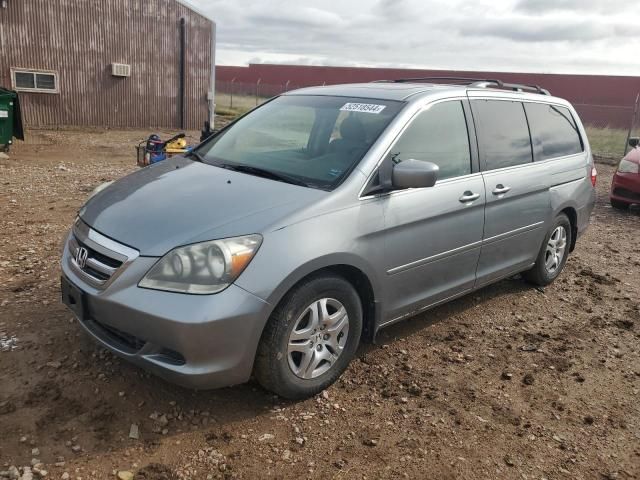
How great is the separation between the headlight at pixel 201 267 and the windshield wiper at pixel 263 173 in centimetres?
71

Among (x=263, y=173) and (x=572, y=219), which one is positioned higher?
(x=263, y=173)

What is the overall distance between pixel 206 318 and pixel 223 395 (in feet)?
2.61

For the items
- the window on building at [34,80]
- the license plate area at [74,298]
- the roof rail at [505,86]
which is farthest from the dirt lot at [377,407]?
the window on building at [34,80]

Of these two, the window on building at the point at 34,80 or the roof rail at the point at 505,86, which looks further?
the window on building at the point at 34,80

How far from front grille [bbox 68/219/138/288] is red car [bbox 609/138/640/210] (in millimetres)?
8347

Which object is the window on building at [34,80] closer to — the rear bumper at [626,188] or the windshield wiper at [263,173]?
the windshield wiper at [263,173]

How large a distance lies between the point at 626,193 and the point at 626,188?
10 cm

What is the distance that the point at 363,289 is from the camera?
3.38m

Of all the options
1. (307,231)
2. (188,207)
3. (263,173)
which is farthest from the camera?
(263,173)

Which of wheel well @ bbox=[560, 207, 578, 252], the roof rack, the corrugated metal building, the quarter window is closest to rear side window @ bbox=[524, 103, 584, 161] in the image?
the roof rack

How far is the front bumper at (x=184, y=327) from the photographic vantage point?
2652 mm

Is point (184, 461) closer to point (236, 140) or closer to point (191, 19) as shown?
point (236, 140)

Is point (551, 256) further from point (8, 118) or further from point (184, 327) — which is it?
point (8, 118)

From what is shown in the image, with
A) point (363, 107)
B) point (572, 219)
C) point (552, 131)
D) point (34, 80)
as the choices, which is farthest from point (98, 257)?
point (34, 80)
